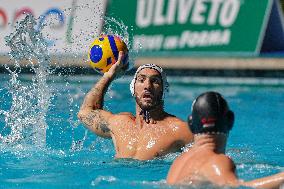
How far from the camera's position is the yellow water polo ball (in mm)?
6160

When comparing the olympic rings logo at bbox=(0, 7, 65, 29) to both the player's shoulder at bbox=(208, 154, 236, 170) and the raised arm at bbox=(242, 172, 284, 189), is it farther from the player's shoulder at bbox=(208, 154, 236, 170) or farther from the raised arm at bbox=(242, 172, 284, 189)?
the raised arm at bbox=(242, 172, 284, 189)

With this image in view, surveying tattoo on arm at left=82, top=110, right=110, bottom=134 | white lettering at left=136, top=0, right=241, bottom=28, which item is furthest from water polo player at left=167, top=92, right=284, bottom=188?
white lettering at left=136, top=0, right=241, bottom=28

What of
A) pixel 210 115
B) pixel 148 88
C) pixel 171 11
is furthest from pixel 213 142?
pixel 171 11

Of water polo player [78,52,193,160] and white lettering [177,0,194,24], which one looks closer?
water polo player [78,52,193,160]

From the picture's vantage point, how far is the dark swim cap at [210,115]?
13.0ft

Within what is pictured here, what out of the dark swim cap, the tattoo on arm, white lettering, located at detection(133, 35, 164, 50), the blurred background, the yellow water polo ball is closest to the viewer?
the dark swim cap

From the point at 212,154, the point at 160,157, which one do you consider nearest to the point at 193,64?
the point at 160,157

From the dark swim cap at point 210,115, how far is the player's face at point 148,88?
145 cm

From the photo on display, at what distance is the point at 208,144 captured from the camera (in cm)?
402

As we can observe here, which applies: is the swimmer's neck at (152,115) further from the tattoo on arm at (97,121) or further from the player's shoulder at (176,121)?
the tattoo on arm at (97,121)

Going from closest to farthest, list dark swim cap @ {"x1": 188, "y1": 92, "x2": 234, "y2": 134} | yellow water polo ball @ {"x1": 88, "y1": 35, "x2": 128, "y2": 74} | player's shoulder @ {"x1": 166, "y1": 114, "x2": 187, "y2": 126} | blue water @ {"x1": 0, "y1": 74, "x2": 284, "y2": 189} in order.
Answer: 1. dark swim cap @ {"x1": 188, "y1": 92, "x2": 234, "y2": 134}
2. blue water @ {"x1": 0, "y1": 74, "x2": 284, "y2": 189}
3. player's shoulder @ {"x1": 166, "y1": 114, "x2": 187, "y2": 126}
4. yellow water polo ball @ {"x1": 88, "y1": 35, "x2": 128, "y2": 74}

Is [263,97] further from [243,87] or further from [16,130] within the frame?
[16,130]

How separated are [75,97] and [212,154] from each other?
6465mm

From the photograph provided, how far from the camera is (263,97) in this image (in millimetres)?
10281
